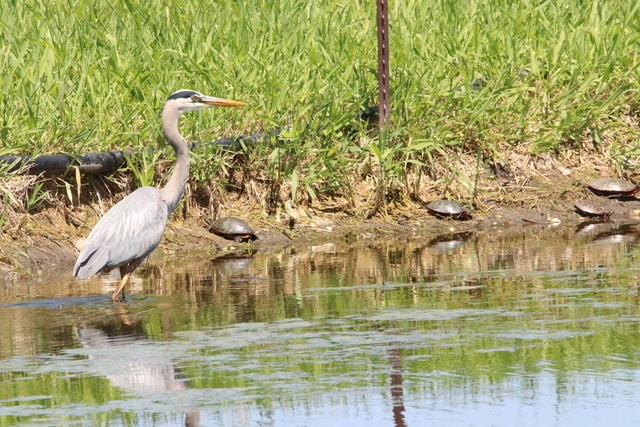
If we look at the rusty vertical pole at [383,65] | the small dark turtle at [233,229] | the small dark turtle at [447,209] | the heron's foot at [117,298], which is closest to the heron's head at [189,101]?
the small dark turtle at [233,229]

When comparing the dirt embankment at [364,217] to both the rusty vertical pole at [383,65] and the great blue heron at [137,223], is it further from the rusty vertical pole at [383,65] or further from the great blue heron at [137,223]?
the great blue heron at [137,223]

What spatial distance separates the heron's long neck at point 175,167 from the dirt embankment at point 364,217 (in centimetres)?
92

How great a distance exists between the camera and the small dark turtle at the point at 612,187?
11.4m

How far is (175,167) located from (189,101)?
0.50m

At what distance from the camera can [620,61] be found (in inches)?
490

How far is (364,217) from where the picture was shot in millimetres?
10664

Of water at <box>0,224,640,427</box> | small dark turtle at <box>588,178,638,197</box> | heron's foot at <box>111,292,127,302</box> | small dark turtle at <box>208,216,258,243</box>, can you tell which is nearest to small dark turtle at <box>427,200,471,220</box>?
water at <box>0,224,640,427</box>

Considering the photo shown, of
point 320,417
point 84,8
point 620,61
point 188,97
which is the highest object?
point 84,8

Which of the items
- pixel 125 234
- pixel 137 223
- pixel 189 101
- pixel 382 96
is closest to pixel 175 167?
pixel 189 101

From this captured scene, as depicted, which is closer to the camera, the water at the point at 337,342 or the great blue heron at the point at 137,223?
the water at the point at 337,342

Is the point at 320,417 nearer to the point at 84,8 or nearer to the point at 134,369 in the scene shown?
the point at 134,369

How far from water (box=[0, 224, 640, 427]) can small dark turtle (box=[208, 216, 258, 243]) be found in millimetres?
399

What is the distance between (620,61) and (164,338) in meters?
7.06

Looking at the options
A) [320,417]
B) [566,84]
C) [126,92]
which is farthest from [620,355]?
[566,84]
